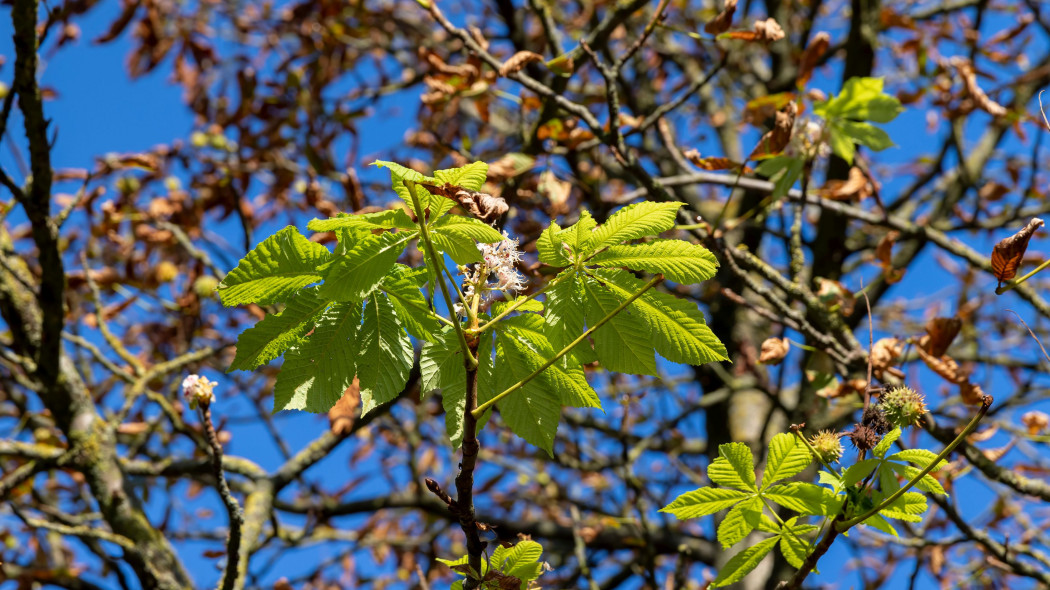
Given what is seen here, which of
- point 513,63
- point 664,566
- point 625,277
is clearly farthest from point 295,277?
point 664,566

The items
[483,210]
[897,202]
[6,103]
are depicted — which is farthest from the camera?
[897,202]

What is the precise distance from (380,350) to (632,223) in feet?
1.34

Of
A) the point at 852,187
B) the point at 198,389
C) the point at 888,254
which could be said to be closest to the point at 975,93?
the point at 852,187

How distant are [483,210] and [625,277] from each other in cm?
26

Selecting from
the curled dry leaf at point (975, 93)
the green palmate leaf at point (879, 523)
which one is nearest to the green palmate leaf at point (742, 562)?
the green palmate leaf at point (879, 523)

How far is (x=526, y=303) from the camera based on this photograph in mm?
1100

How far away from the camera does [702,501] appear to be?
3.73 ft

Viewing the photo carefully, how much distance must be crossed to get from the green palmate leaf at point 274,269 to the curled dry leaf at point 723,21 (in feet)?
4.72

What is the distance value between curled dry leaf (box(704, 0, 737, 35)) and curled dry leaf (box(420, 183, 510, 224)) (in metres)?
1.33

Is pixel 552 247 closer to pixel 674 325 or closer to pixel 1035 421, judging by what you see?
pixel 674 325

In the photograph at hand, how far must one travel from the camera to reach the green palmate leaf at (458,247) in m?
0.99

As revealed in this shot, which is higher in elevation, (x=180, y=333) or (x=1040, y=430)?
(x=180, y=333)

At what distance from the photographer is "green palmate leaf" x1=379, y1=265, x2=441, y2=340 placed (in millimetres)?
1106

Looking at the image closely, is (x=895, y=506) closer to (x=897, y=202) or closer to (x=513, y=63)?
(x=513, y=63)
